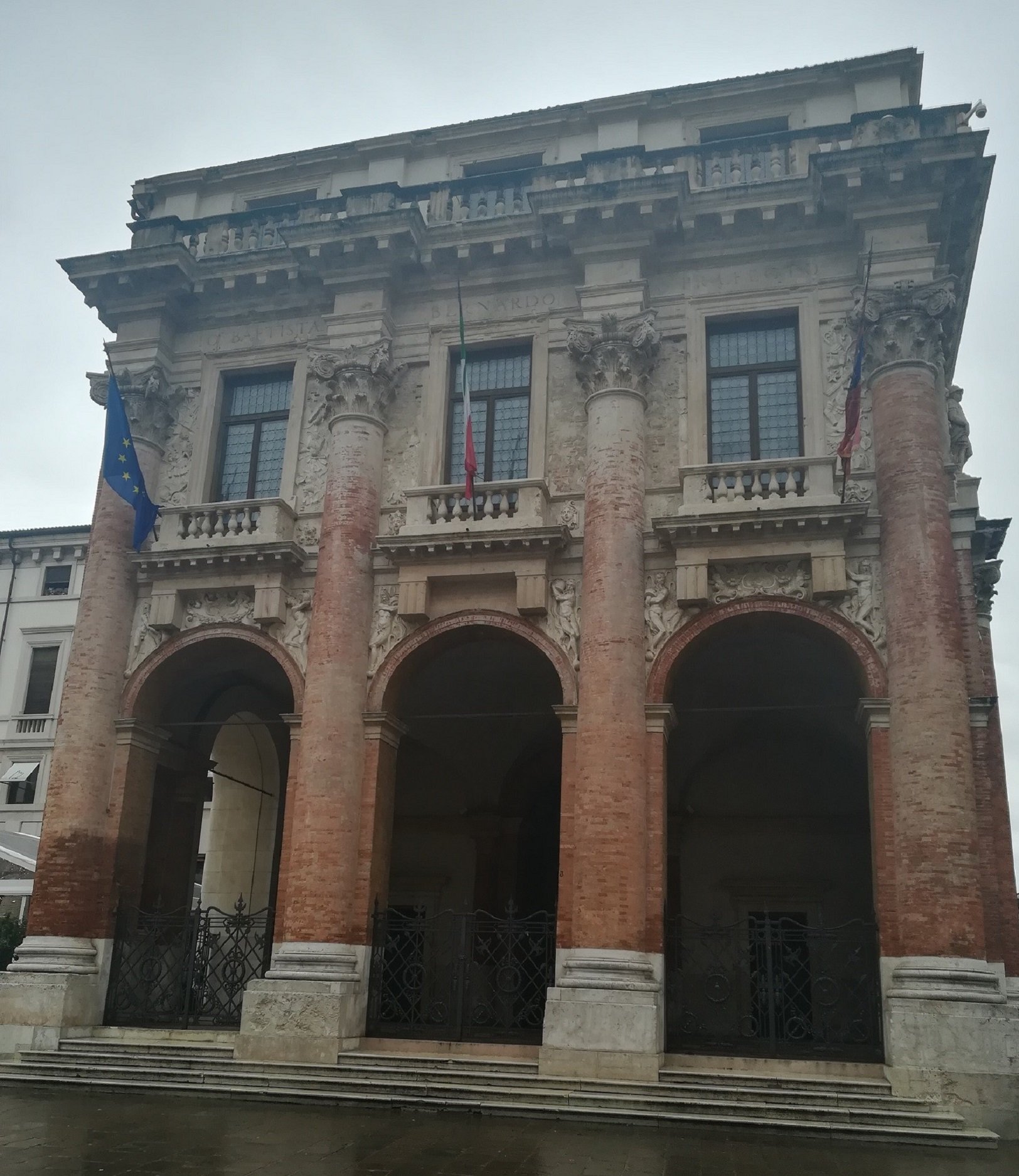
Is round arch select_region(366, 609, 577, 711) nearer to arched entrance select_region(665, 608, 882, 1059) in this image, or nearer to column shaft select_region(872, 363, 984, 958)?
arched entrance select_region(665, 608, 882, 1059)

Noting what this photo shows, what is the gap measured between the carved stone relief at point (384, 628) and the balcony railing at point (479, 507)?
1.04 metres

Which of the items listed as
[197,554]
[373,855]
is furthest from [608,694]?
[197,554]

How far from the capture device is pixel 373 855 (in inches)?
653

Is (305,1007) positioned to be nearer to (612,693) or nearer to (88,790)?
(88,790)

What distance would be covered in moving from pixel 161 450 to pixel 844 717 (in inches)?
506

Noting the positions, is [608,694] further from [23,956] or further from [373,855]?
[23,956]

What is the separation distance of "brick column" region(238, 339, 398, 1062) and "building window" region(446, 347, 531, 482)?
122cm

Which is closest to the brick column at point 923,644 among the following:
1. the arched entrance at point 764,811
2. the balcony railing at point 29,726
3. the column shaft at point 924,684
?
the column shaft at point 924,684

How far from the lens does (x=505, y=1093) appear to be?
1352 centimetres

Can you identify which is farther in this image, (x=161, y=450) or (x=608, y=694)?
(x=161, y=450)

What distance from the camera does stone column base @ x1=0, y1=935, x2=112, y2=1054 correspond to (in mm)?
16156

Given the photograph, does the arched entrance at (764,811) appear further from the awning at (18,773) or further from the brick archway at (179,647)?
the awning at (18,773)

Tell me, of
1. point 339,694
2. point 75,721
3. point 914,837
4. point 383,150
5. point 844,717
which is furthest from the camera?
point 383,150

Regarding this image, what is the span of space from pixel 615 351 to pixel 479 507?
3222 mm
